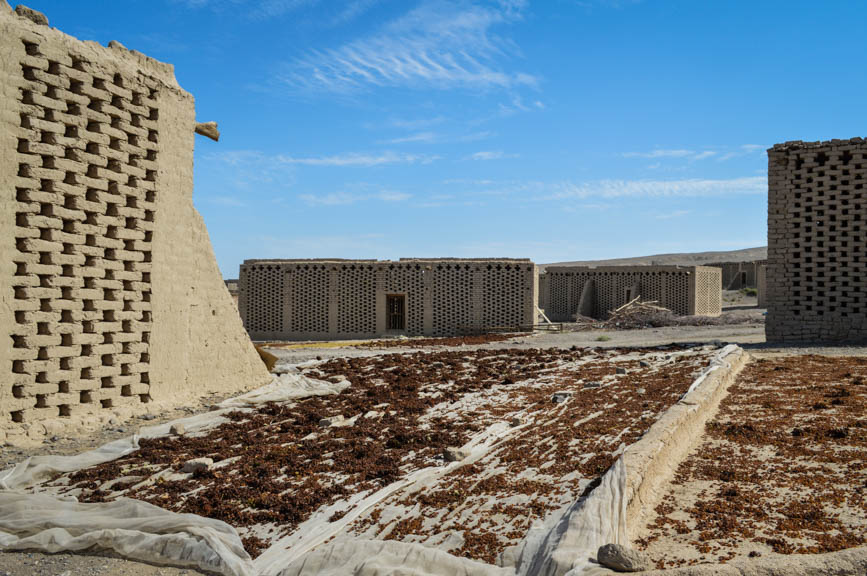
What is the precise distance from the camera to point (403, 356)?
48.9 feet

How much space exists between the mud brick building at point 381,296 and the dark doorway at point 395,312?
1.29 ft

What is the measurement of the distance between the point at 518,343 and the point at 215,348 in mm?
10945

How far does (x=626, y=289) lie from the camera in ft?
97.8

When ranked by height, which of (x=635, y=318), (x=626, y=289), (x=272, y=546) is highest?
(x=626, y=289)

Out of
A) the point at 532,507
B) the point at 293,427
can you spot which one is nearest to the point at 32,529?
the point at 293,427

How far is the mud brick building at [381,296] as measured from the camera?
76.6 ft

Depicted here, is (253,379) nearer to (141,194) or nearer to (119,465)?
(141,194)

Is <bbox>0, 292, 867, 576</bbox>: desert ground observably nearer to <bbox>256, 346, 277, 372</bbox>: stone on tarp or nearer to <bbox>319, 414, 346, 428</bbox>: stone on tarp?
<bbox>319, 414, 346, 428</bbox>: stone on tarp

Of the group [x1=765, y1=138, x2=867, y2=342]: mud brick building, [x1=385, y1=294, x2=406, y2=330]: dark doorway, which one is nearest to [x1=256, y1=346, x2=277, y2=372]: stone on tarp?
[x1=765, y1=138, x2=867, y2=342]: mud brick building

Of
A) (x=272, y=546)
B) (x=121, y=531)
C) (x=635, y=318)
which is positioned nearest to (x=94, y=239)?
(x=121, y=531)

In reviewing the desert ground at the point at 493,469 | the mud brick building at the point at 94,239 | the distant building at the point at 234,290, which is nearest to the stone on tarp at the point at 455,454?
the desert ground at the point at 493,469

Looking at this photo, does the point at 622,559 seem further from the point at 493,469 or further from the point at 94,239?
the point at 94,239

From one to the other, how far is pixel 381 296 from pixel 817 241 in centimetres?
1418

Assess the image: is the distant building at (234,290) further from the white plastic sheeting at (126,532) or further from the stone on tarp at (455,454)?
the white plastic sheeting at (126,532)
